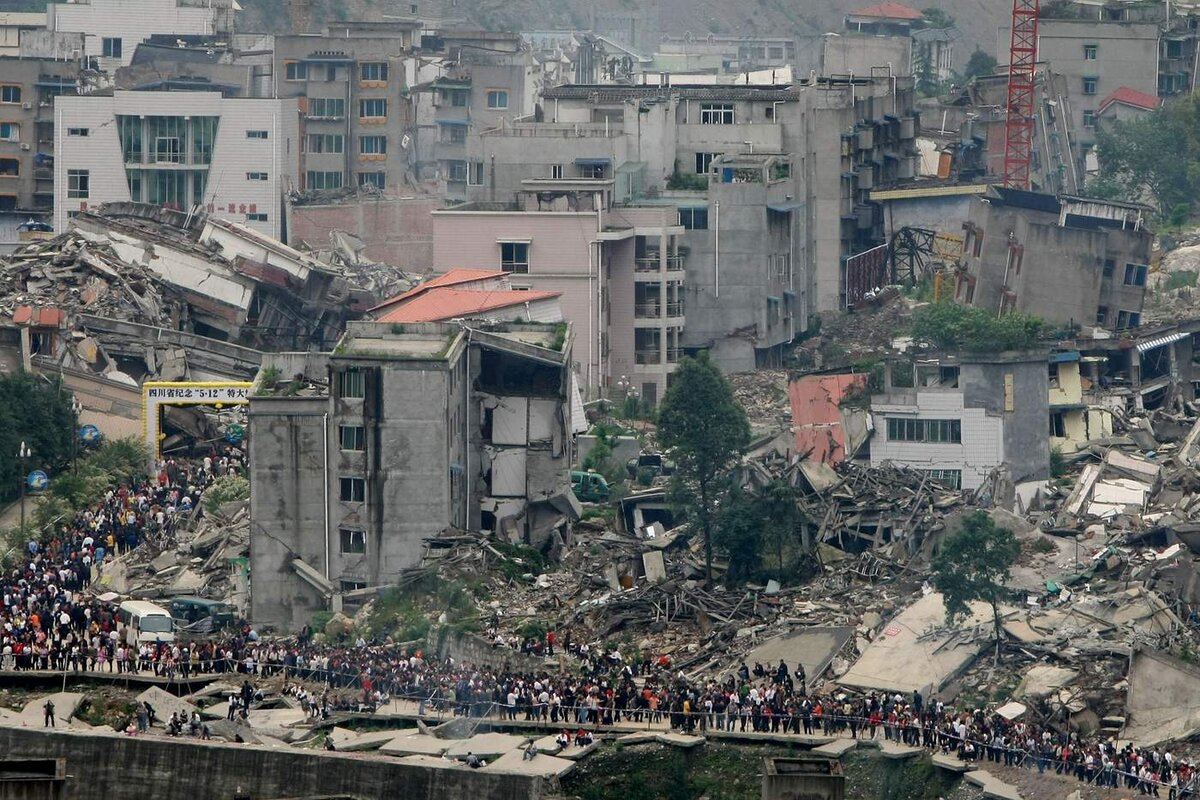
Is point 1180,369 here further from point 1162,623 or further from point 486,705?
point 486,705

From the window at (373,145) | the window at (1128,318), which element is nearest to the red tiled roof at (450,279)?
the window at (1128,318)

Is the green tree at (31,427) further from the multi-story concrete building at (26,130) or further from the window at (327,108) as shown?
the window at (327,108)

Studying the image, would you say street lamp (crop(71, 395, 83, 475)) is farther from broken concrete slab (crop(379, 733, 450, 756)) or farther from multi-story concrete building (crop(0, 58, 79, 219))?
multi-story concrete building (crop(0, 58, 79, 219))

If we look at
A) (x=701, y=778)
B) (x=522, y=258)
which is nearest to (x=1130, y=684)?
(x=701, y=778)

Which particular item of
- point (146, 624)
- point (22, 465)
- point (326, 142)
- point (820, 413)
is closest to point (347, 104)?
point (326, 142)

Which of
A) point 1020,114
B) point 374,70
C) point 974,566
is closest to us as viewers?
point 974,566

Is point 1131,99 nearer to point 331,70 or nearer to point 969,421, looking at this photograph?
point 331,70
